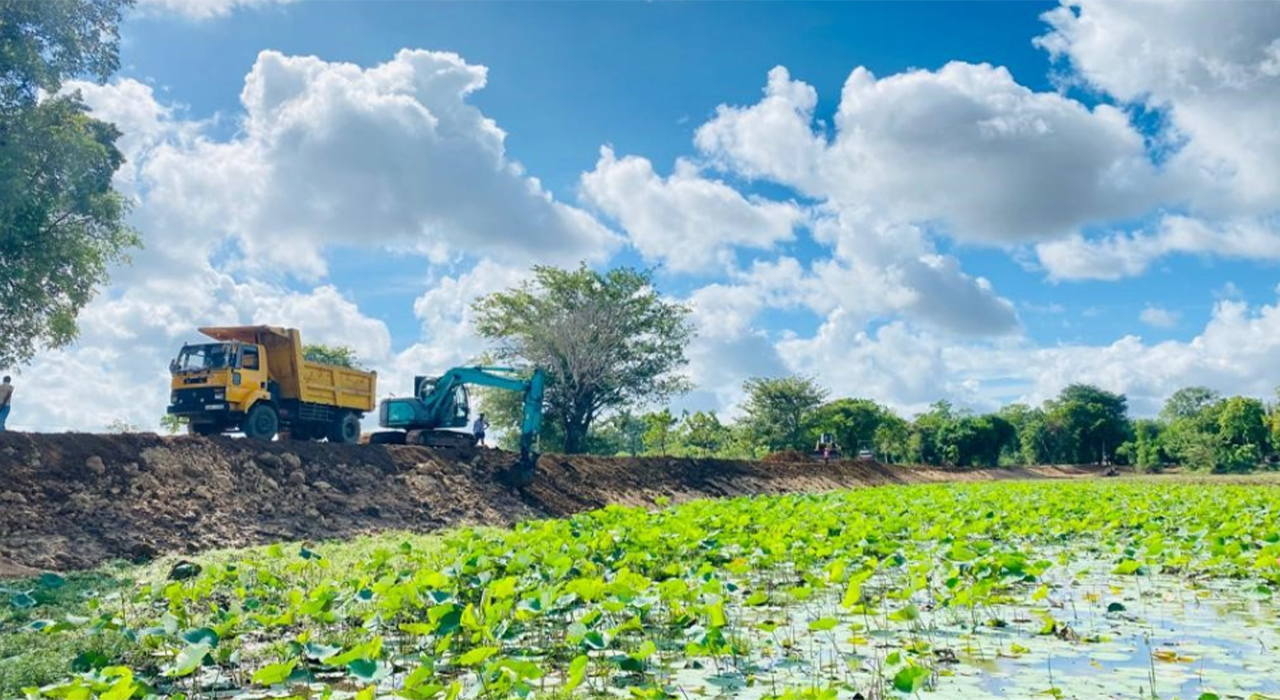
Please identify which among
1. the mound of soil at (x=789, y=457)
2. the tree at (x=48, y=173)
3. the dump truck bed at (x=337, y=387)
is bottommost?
the mound of soil at (x=789, y=457)

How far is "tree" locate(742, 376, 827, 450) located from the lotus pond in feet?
144

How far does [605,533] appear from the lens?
30.0 feet

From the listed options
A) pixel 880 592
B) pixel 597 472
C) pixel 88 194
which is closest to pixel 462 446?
pixel 597 472

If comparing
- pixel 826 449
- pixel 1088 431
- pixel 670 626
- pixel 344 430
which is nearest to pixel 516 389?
pixel 344 430

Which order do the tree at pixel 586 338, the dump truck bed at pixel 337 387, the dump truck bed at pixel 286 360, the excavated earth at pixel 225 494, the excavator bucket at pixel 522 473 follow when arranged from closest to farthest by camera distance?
the excavated earth at pixel 225 494 → the dump truck bed at pixel 286 360 → the dump truck bed at pixel 337 387 → the excavator bucket at pixel 522 473 → the tree at pixel 586 338

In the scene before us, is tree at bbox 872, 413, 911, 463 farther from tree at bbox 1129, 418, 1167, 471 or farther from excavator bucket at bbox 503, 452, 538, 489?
excavator bucket at bbox 503, 452, 538, 489

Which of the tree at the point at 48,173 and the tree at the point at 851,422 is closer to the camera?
the tree at the point at 48,173

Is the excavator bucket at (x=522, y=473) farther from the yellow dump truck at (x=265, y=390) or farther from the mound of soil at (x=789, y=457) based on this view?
the mound of soil at (x=789, y=457)

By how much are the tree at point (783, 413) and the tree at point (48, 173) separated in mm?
39503

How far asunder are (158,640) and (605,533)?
15.0ft

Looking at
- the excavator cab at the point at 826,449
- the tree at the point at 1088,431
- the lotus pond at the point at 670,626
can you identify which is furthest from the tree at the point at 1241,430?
the lotus pond at the point at 670,626

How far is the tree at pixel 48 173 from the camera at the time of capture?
16.8m

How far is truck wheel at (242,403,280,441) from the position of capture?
17.4 metres

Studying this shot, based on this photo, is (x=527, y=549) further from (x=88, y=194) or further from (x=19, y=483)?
(x=88, y=194)
